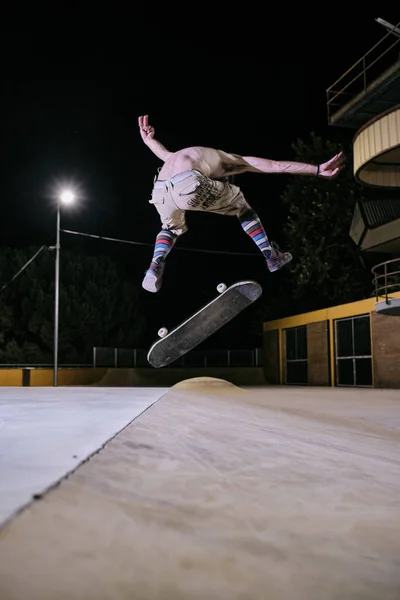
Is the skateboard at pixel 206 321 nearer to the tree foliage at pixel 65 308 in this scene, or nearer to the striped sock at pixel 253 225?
the striped sock at pixel 253 225

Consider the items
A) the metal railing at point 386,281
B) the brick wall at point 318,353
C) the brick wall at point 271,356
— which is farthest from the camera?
the brick wall at point 271,356

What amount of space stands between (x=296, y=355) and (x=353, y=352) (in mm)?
4675

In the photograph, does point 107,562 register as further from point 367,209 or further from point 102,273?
point 102,273

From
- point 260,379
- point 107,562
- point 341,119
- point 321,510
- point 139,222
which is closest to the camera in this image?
point 107,562

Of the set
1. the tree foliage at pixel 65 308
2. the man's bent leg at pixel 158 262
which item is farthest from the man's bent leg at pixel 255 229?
the tree foliage at pixel 65 308

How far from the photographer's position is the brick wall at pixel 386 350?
18.6 metres

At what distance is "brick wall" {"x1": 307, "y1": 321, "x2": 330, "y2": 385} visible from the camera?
75.0 ft

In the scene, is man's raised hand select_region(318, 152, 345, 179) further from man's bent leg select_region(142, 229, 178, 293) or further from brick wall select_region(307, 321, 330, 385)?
brick wall select_region(307, 321, 330, 385)

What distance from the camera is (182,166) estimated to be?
26.4 feet

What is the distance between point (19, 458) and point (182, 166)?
18.8ft

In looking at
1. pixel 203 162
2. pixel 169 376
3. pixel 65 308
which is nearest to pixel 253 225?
pixel 203 162

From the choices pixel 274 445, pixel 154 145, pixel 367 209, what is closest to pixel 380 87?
pixel 367 209

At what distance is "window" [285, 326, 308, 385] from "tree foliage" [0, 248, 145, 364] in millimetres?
8615

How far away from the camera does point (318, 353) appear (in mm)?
23453
